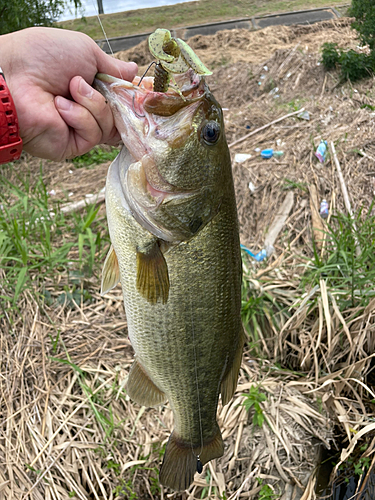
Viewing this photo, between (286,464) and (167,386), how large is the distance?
1.45 meters

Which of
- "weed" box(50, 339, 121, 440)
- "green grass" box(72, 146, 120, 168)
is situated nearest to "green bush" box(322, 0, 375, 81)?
"green grass" box(72, 146, 120, 168)

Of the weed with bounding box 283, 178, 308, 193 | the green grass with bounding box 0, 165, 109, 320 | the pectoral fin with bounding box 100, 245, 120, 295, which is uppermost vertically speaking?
the pectoral fin with bounding box 100, 245, 120, 295

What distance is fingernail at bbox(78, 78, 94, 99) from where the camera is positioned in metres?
1.55

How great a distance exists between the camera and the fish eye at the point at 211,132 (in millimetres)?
1390

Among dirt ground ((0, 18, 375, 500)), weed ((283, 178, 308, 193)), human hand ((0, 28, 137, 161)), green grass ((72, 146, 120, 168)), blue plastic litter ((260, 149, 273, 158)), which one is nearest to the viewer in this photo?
human hand ((0, 28, 137, 161))

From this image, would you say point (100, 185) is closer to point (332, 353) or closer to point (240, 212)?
point (240, 212)

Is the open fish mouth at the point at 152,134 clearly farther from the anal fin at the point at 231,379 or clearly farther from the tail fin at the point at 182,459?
the tail fin at the point at 182,459

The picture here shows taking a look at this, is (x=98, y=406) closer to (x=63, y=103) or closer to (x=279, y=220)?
(x=63, y=103)

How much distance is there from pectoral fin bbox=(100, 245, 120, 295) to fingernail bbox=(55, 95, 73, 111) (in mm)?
570

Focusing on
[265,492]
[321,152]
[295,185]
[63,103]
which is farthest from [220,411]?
[321,152]

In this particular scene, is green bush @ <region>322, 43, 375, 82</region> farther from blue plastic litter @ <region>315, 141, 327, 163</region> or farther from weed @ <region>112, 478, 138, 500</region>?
weed @ <region>112, 478, 138, 500</region>

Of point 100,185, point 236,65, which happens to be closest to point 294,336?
point 100,185

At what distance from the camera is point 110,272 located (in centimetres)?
167

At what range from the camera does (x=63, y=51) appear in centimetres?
162
